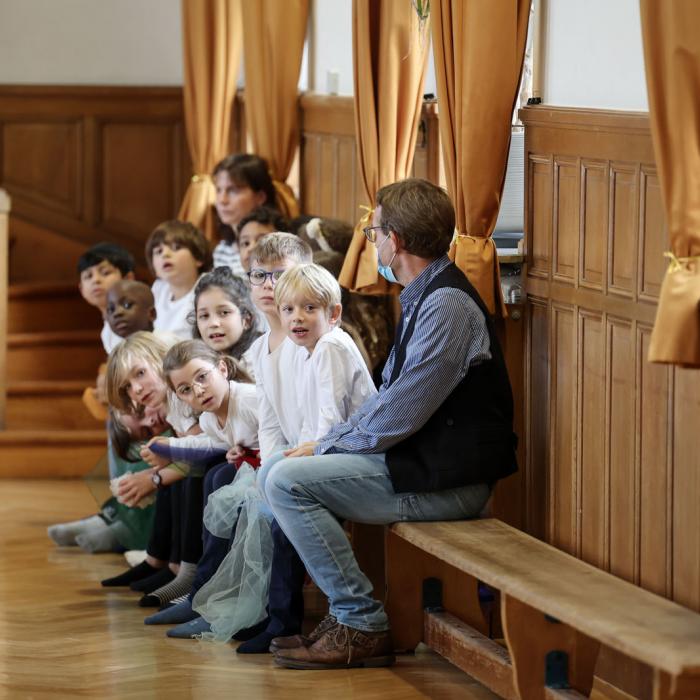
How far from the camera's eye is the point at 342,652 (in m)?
4.31

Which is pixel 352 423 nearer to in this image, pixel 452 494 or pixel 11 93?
pixel 452 494

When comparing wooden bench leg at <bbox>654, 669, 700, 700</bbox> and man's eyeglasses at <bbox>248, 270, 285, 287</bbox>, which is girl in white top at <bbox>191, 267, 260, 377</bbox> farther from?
wooden bench leg at <bbox>654, 669, 700, 700</bbox>

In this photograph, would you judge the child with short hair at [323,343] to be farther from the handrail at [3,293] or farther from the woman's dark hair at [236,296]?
the handrail at [3,293]

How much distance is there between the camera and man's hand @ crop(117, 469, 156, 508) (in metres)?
5.27

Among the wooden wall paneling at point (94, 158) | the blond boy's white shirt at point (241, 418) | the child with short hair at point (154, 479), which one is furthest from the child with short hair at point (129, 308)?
the wooden wall paneling at point (94, 158)

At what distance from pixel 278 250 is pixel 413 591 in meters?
1.18

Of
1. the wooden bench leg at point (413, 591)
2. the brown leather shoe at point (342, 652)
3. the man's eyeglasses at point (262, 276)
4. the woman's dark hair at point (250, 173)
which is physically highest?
the woman's dark hair at point (250, 173)

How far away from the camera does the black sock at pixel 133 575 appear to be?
535 centimetres

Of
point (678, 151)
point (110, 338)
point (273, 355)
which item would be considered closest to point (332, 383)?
point (273, 355)

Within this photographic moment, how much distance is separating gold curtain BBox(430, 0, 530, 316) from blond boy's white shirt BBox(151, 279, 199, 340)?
168cm

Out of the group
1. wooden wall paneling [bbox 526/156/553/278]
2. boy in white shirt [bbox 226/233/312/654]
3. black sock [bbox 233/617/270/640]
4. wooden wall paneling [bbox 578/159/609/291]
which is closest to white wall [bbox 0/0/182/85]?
boy in white shirt [bbox 226/233/312/654]

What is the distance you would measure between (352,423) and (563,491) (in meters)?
0.62

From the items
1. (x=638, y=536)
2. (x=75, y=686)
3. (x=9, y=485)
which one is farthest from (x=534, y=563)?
(x=9, y=485)

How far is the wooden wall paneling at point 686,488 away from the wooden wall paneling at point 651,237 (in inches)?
9.4
